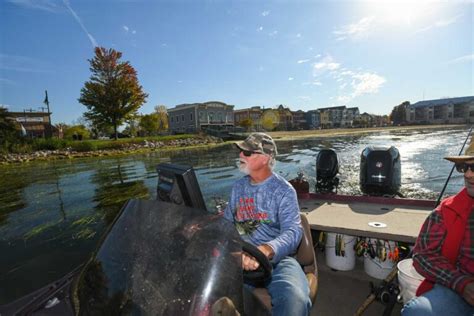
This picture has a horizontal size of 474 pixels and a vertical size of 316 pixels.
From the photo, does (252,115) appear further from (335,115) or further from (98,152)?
(98,152)

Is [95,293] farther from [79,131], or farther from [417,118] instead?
[417,118]

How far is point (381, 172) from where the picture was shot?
5234mm

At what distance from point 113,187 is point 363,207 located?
10.7 m

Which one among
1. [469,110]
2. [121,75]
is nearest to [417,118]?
[469,110]

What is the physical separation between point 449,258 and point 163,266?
1.93 m

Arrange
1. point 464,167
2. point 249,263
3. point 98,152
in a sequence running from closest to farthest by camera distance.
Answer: point 249,263 → point 464,167 → point 98,152

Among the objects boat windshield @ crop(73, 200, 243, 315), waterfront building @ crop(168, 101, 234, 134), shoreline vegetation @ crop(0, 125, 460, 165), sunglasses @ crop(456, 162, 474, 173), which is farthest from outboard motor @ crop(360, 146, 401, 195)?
waterfront building @ crop(168, 101, 234, 134)

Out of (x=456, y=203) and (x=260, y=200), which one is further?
(x=260, y=200)

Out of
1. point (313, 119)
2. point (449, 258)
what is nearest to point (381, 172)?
point (449, 258)

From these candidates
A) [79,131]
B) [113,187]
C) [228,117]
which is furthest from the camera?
[228,117]

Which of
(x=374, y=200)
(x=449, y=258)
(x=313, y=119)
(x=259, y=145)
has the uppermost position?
(x=313, y=119)

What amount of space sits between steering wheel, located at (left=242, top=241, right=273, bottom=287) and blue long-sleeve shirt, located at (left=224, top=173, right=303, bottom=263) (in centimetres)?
51

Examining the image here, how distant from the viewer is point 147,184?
1237 centimetres

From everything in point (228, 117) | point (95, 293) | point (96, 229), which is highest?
point (228, 117)
